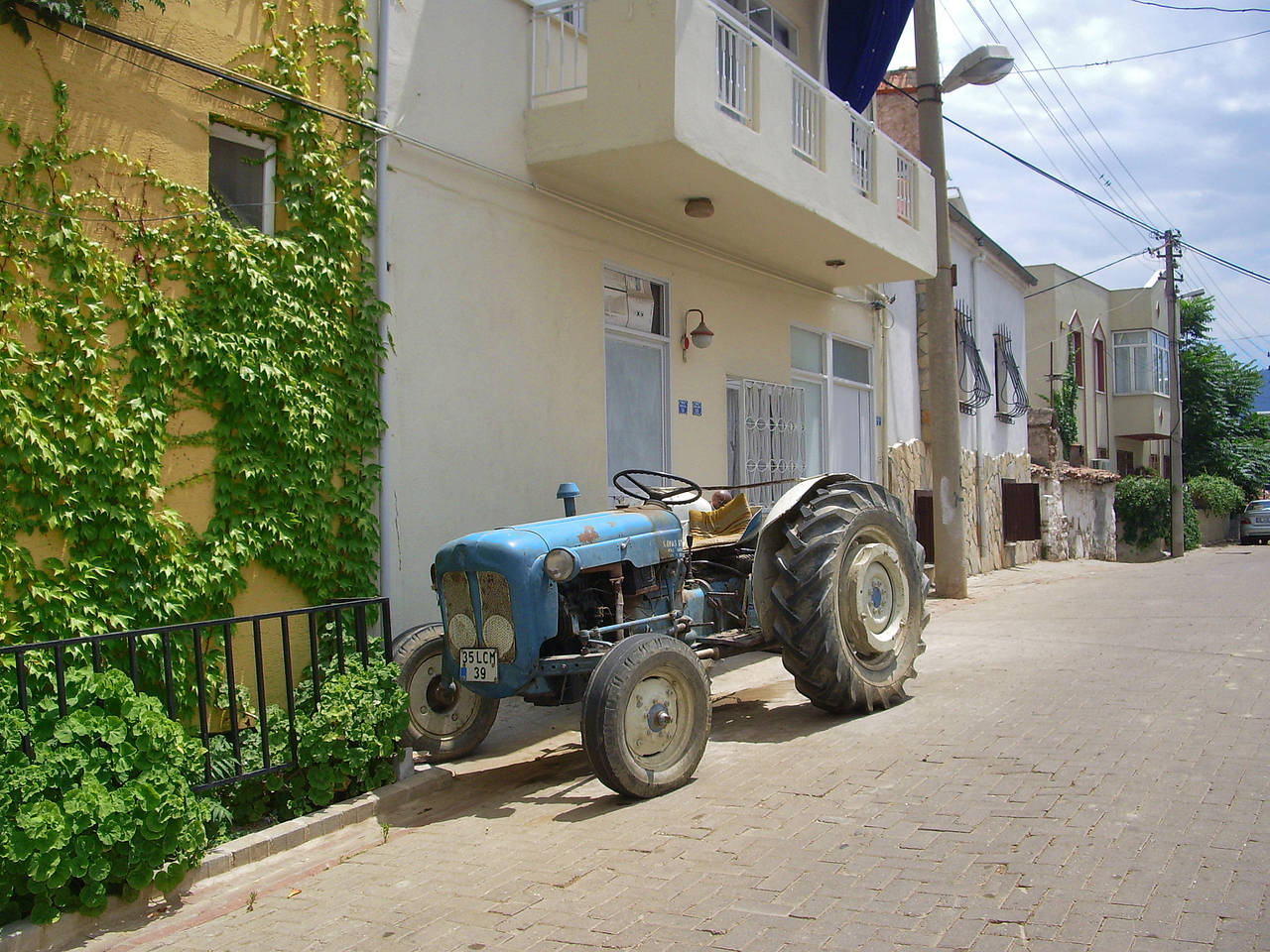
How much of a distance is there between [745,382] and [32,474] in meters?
8.15

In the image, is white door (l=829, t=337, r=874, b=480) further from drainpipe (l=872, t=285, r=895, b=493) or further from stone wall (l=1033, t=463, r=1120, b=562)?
stone wall (l=1033, t=463, r=1120, b=562)

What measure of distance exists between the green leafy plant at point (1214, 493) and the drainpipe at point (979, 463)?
1826 cm

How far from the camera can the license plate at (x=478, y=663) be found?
18.6 feet

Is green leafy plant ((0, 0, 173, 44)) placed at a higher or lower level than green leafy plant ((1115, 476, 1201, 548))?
higher

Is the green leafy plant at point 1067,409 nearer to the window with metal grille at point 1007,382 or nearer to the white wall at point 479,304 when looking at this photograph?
the window with metal grille at point 1007,382

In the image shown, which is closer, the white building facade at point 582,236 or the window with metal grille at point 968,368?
the white building facade at point 582,236

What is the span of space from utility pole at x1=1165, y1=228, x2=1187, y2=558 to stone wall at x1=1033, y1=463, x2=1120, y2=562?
203 cm

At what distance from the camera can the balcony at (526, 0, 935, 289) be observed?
8.35 m

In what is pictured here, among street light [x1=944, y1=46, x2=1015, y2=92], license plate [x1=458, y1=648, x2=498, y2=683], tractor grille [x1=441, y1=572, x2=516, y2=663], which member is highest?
street light [x1=944, y1=46, x2=1015, y2=92]

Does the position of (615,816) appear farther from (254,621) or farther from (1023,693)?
(1023,693)

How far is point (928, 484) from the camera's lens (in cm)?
1730

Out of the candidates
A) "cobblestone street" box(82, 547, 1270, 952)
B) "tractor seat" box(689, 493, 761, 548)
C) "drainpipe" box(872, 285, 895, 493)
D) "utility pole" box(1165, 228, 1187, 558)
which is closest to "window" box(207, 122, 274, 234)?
"tractor seat" box(689, 493, 761, 548)

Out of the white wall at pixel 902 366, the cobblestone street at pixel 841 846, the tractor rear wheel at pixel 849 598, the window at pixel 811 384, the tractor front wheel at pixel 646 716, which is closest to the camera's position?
the cobblestone street at pixel 841 846

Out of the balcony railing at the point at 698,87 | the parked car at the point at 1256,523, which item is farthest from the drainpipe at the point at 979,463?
the parked car at the point at 1256,523
